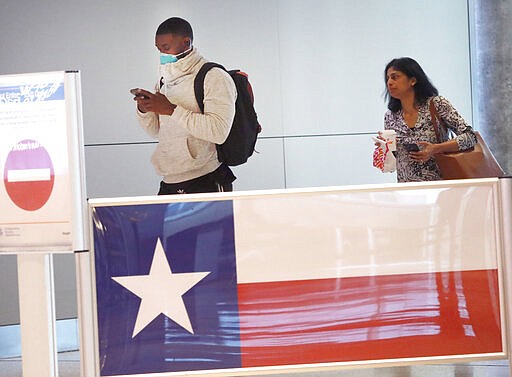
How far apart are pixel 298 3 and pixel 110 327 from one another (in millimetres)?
3448

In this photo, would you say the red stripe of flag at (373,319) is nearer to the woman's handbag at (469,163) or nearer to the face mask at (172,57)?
the woman's handbag at (469,163)

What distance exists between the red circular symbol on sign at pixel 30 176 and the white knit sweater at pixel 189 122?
3.18 ft

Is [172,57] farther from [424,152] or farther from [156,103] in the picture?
[424,152]

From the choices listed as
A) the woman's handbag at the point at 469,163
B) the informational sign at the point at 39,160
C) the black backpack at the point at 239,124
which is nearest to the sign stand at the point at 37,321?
the informational sign at the point at 39,160

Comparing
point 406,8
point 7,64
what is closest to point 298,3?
point 406,8

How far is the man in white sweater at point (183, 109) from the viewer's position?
469 cm

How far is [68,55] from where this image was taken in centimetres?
650

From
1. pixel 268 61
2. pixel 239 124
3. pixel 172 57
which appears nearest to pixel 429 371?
pixel 239 124

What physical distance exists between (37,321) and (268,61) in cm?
326

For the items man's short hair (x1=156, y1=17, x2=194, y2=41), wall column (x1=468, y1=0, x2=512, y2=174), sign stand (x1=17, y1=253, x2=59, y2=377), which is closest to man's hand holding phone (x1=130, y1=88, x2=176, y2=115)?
man's short hair (x1=156, y1=17, x2=194, y2=41)

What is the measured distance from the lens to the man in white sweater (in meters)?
4.69

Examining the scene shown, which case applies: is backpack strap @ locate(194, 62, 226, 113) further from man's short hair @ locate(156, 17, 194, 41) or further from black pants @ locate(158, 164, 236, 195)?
black pants @ locate(158, 164, 236, 195)

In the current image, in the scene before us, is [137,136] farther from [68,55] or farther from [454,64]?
[454,64]

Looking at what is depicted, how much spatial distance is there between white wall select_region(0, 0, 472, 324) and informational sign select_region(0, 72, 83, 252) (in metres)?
2.71
